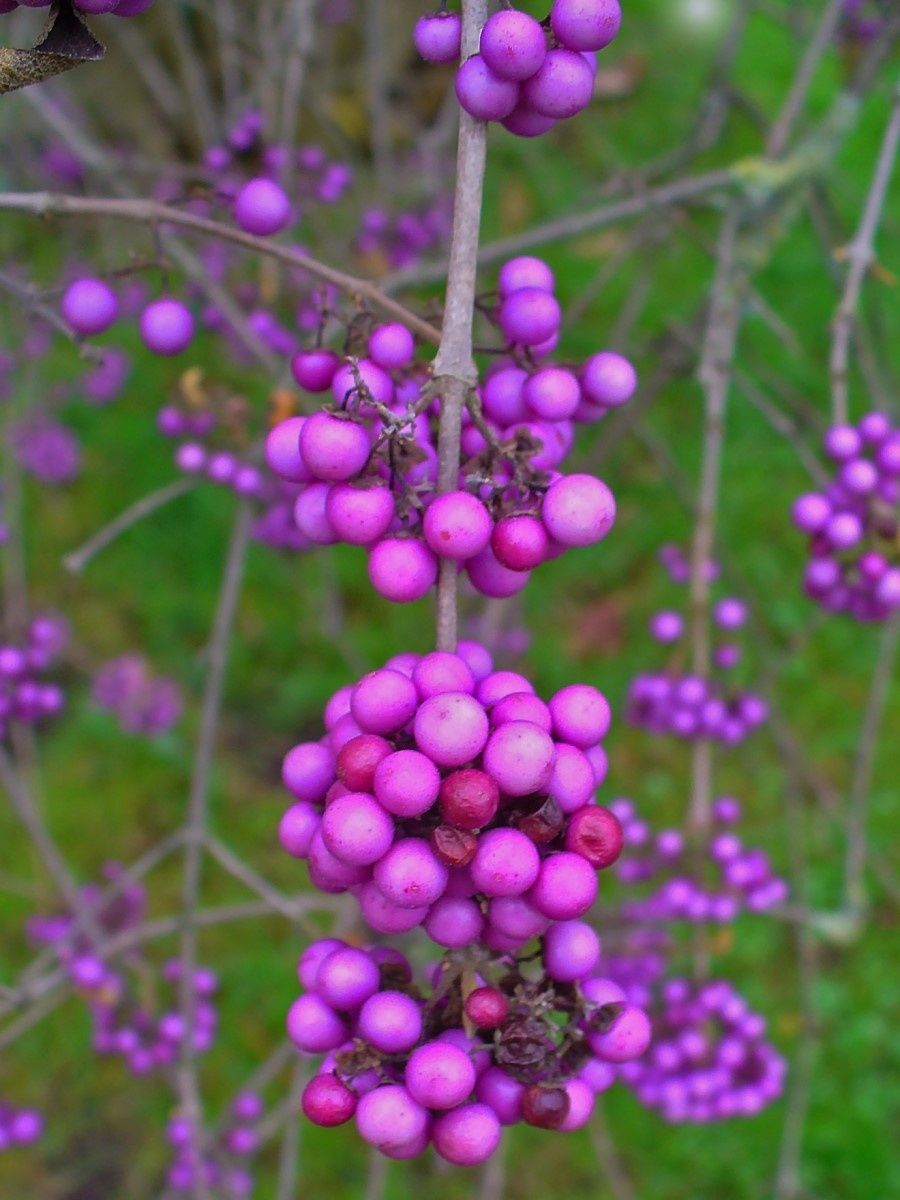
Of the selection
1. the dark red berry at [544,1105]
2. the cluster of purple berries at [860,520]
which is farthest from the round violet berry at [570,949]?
the cluster of purple berries at [860,520]

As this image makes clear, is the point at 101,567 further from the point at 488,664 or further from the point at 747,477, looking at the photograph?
the point at 488,664

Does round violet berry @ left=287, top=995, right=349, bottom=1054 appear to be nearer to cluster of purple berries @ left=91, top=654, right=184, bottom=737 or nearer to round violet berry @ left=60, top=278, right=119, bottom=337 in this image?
round violet berry @ left=60, top=278, right=119, bottom=337

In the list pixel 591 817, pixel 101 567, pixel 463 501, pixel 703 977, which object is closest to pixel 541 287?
pixel 463 501

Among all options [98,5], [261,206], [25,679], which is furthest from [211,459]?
[98,5]

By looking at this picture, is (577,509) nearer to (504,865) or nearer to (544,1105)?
(504,865)

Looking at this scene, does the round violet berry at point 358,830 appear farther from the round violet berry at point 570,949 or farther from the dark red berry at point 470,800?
the round violet berry at point 570,949

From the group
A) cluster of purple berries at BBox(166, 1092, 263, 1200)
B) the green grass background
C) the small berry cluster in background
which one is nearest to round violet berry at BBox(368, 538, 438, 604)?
the small berry cluster in background
